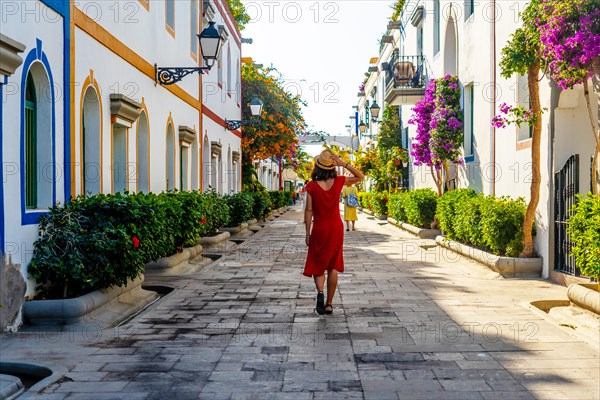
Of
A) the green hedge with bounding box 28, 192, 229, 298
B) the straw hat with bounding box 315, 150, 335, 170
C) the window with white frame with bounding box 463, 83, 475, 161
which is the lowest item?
the green hedge with bounding box 28, 192, 229, 298

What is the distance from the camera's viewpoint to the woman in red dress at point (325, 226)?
7910 millimetres

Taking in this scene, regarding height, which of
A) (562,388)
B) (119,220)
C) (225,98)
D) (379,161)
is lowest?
(562,388)

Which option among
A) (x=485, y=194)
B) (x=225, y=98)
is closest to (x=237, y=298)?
(x=485, y=194)

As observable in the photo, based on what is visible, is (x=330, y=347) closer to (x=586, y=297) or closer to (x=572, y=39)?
(x=586, y=297)

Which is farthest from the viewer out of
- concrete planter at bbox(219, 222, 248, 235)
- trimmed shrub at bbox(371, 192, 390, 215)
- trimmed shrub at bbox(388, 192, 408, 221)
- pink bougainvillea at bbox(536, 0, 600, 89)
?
trimmed shrub at bbox(371, 192, 390, 215)

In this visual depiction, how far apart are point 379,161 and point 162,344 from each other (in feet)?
78.0

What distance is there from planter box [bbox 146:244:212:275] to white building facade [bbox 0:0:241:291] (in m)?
1.36

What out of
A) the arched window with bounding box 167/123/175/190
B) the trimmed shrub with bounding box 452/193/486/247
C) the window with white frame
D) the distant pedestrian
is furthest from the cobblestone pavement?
the distant pedestrian

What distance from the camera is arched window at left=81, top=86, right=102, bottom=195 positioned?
1002 centimetres

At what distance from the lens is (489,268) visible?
37.8 ft

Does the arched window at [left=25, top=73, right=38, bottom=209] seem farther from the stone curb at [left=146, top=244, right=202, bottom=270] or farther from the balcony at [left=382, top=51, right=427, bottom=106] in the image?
the balcony at [left=382, top=51, right=427, bottom=106]

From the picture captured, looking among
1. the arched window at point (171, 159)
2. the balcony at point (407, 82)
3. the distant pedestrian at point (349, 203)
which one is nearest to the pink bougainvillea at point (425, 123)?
the balcony at point (407, 82)

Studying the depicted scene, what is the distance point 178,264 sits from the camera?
11977 millimetres

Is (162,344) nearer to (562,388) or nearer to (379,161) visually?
(562,388)
